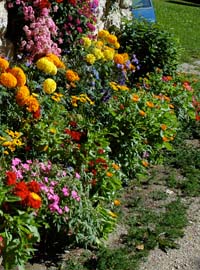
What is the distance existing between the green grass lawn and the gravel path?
5.97 m

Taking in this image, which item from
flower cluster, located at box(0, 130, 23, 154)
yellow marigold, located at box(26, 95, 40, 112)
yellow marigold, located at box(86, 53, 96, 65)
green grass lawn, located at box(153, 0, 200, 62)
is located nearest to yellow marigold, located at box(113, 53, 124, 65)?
yellow marigold, located at box(86, 53, 96, 65)

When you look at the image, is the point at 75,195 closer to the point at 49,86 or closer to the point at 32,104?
the point at 32,104

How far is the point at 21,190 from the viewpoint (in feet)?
11.7

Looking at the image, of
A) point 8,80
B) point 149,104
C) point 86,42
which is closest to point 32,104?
point 8,80

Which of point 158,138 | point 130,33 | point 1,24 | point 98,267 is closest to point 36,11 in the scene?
point 1,24

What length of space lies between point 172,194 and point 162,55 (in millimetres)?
2862

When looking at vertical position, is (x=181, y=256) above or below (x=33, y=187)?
below

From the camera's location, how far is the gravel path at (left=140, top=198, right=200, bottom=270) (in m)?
4.16

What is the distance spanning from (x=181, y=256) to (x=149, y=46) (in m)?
3.83

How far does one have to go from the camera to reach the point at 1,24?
5633 mm

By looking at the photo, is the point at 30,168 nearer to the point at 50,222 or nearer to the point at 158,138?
the point at 50,222

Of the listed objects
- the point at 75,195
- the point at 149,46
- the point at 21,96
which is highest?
the point at 21,96

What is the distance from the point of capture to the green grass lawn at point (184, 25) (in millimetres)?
12609

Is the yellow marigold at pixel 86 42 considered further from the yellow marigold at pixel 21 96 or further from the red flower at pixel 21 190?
the red flower at pixel 21 190
